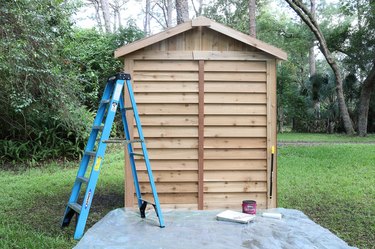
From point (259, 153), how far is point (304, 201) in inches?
50.2

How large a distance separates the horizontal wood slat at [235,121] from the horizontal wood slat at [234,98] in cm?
19

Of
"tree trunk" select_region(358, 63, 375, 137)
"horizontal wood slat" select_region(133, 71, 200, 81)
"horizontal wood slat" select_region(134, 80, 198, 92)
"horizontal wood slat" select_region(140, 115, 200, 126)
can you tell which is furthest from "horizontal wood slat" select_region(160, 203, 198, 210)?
"tree trunk" select_region(358, 63, 375, 137)

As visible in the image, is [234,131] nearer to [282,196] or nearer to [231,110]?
[231,110]

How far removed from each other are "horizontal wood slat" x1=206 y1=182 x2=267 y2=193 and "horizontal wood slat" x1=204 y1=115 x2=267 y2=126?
0.73 metres

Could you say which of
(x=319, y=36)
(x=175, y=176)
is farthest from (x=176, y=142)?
(x=319, y=36)

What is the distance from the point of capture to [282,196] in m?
6.07

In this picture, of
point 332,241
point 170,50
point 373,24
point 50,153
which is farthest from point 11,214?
point 373,24

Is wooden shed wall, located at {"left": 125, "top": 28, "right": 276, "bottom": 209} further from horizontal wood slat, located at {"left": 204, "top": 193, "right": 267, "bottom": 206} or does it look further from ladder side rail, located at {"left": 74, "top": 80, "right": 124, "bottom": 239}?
ladder side rail, located at {"left": 74, "top": 80, "right": 124, "bottom": 239}

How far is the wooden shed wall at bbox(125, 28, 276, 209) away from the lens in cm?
497

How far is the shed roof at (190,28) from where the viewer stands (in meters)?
4.83

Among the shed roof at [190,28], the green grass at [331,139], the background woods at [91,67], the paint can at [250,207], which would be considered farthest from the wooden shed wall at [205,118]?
the green grass at [331,139]

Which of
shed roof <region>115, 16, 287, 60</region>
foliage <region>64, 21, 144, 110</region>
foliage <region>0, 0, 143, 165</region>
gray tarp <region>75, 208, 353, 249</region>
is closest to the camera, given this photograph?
gray tarp <region>75, 208, 353, 249</region>

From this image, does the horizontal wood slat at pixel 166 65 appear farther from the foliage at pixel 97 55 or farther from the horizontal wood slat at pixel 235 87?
the foliage at pixel 97 55

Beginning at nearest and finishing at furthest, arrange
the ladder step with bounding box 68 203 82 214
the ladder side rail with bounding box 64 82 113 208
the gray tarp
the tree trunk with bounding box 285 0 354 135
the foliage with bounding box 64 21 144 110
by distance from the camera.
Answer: the gray tarp < the ladder step with bounding box 68 203 82 214 < the ladder side rail with bounding box 64 82 113 208 < the foliage with bounding box 64 21 144 110 < the tree trunk with bounding box 285 0 354 135
